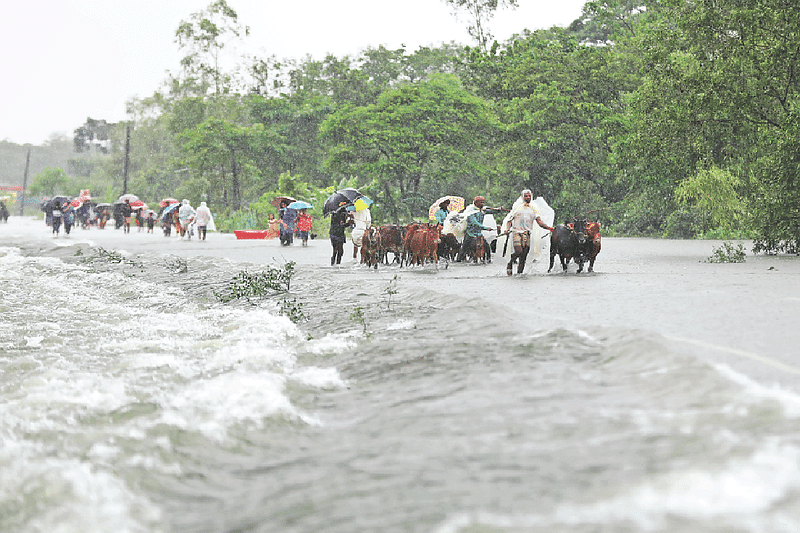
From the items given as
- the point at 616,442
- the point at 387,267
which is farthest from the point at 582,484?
the point at 387,267

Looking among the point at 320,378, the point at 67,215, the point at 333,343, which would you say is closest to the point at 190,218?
the point at 67,215

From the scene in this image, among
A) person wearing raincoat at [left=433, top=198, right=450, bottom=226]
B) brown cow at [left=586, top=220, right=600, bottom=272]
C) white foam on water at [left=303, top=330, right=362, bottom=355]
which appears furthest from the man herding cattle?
white foam on water at [left=303, top=330, right=362, bottom=355]

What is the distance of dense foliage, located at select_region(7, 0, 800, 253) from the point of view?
21.6 meters

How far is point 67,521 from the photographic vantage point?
4855 mm

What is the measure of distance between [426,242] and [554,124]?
26.3m

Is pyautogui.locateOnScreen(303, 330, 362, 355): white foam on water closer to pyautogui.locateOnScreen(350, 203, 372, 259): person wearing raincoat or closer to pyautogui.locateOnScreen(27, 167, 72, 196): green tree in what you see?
pyautogui.locateOnScreen(350, 203, 372, 259): person wearing raincoat

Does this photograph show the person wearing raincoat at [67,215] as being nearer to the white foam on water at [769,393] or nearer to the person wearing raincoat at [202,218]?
the person wearing raincoat at [202,218]

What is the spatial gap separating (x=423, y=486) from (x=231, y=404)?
101 inches

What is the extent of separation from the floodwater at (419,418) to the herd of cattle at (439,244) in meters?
4.87

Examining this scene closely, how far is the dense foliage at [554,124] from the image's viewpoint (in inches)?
851

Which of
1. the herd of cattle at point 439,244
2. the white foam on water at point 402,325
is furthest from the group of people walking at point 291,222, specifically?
the white foam on water at point 402,325

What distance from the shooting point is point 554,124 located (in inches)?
1689

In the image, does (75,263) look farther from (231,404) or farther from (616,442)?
(616,442)

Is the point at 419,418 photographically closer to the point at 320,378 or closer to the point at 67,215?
the point at 320,378
